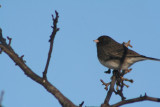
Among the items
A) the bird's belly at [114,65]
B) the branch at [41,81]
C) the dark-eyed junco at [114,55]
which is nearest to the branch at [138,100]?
the branch at [41,81]

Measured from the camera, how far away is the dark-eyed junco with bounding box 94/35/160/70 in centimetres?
600

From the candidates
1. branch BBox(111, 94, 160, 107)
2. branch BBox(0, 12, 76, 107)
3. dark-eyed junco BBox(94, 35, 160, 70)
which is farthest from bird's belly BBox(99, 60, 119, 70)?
branch BBox(111, 94, 160, 107)

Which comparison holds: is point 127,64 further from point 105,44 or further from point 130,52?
point 105,44

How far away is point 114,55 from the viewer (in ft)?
21.7

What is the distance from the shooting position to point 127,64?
6.14m

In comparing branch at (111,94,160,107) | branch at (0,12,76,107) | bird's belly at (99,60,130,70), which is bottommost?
branch at (111,94,160,107)

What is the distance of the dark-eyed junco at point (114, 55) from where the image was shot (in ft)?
19.7

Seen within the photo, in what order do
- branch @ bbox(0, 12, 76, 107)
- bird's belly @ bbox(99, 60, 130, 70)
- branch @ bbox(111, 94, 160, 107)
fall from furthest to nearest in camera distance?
1. bird's belly @ bbox(99, 60, 130, 70)
2. branch @ bbox(0, 12, 76, 107)
3. branch @ bbox(111, 94, 160, 107)

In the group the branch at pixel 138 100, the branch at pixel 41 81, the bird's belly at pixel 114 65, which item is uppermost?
the bird's belly at pixel 114 65

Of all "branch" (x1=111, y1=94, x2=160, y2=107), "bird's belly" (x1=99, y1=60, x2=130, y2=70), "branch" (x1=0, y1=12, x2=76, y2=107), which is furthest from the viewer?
"bird's belly" (x1=99, y1=60, x2=130, y2=70)

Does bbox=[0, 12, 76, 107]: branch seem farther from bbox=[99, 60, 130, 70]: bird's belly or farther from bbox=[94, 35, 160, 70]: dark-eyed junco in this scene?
bbox=[99, 60, 130, 70]: bird's belly

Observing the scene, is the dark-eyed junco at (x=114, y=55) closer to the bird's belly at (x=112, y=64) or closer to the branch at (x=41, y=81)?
the bird's belly at (x=112, y=64)

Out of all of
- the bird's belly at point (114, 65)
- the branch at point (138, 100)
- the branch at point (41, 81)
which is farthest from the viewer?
the bird's belly at point (114, 65)

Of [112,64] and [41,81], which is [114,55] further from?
[41,81]
